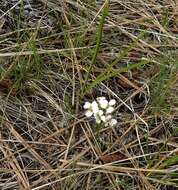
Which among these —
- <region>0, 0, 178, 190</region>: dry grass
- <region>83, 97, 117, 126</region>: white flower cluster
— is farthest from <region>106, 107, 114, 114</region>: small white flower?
<region>0, 0, 178, 190</region>: dry grass

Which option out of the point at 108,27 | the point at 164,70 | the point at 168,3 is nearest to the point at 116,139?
the point at 164,70

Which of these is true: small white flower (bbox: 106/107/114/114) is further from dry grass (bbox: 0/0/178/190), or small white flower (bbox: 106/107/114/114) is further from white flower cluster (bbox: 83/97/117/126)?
dry grass (bbox: 0/0/178/190)

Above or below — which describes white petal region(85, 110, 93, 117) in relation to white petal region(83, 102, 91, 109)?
below

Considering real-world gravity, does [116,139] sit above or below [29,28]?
below

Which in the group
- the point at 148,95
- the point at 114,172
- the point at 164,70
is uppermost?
the point at 164,70

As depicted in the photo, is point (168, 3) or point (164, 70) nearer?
point (164, 70)

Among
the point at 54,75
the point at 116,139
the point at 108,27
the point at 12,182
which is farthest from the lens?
the point at 108,27

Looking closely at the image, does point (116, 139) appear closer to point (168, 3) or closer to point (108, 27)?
point (108, 27)
